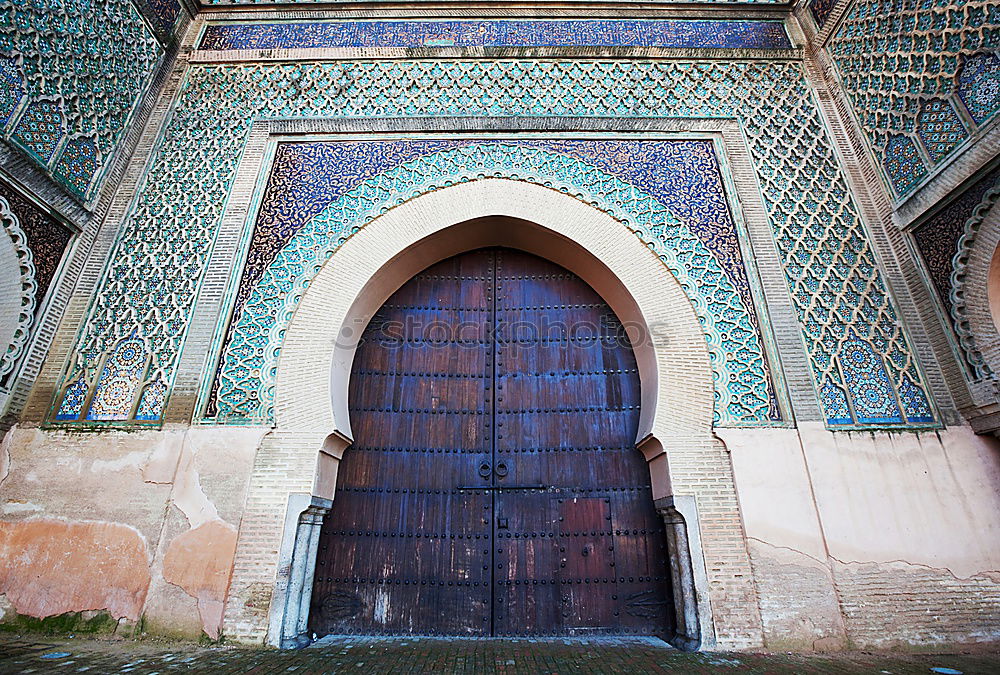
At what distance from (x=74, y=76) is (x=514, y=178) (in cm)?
300

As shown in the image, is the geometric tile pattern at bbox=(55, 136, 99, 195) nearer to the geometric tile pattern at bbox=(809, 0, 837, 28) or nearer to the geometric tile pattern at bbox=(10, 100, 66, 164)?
the geometric tile pattern at bbox=(10, 100, 66, 164)

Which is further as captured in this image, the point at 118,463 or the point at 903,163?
the point at 903,163

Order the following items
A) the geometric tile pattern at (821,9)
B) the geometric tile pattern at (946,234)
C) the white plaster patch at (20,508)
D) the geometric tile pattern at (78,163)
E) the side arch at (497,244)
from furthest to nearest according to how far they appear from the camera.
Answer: the geometric tile pattern at (821,9), the geometric tile pattern at (78,163), the side arch at (497,244), the geometric tile pattern at (946,234), the white plaster patch at (20,508)

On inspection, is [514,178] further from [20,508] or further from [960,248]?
[20,508]

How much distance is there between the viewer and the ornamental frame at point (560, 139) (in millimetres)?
3193

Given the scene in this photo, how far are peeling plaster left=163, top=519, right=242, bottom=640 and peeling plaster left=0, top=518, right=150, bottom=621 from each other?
16cm

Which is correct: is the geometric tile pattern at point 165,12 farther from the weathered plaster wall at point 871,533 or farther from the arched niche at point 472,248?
the weathered plaster wall at point 871,533

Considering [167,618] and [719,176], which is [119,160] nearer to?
[167,618]

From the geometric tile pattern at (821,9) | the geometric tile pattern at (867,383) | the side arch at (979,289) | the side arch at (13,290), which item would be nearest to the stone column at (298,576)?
the side arch at (13,290)

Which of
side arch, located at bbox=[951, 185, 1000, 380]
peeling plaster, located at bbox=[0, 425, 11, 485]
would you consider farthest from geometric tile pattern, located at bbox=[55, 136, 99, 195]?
side arch, located at bbox=[951, 185, 1000, 380]

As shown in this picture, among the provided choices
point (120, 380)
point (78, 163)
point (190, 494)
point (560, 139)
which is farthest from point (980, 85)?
point (78, 163)

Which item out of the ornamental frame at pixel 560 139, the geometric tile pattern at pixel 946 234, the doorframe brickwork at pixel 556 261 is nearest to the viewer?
the doorframe brickwork at pixel 556 261

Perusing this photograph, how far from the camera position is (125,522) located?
108 inches

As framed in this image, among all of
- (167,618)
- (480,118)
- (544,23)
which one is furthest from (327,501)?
(544,23)
